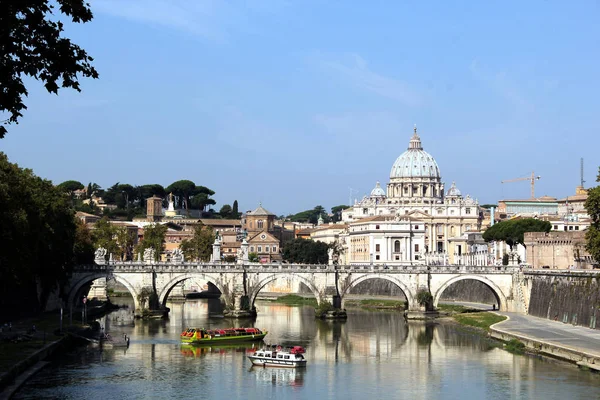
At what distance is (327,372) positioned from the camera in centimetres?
5553

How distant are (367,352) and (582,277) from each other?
16.2m

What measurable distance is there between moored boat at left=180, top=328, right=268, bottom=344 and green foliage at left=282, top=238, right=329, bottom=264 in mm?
78784

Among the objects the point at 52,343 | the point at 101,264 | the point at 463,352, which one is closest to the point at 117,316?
the point at 101,264

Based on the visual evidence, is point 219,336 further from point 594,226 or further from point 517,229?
point 517,229

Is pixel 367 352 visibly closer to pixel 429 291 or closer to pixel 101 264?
pixel 429 291

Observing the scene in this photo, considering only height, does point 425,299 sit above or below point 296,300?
above

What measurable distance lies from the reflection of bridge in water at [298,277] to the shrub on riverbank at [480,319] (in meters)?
3.48

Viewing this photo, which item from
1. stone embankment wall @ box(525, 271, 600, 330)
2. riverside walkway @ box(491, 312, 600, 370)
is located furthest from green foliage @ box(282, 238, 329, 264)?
riverside walkway @ box(491, 312, 600, 370)

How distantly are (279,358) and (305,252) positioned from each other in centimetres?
9328

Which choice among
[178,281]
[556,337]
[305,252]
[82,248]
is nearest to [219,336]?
[178,281]

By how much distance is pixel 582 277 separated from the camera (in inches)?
2751

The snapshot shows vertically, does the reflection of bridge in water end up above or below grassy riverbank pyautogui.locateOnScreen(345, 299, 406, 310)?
above

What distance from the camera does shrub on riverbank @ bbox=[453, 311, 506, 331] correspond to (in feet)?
248

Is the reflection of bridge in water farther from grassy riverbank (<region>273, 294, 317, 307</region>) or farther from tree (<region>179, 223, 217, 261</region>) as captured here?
tree (<region>179, 223, 217, 261</region>)
